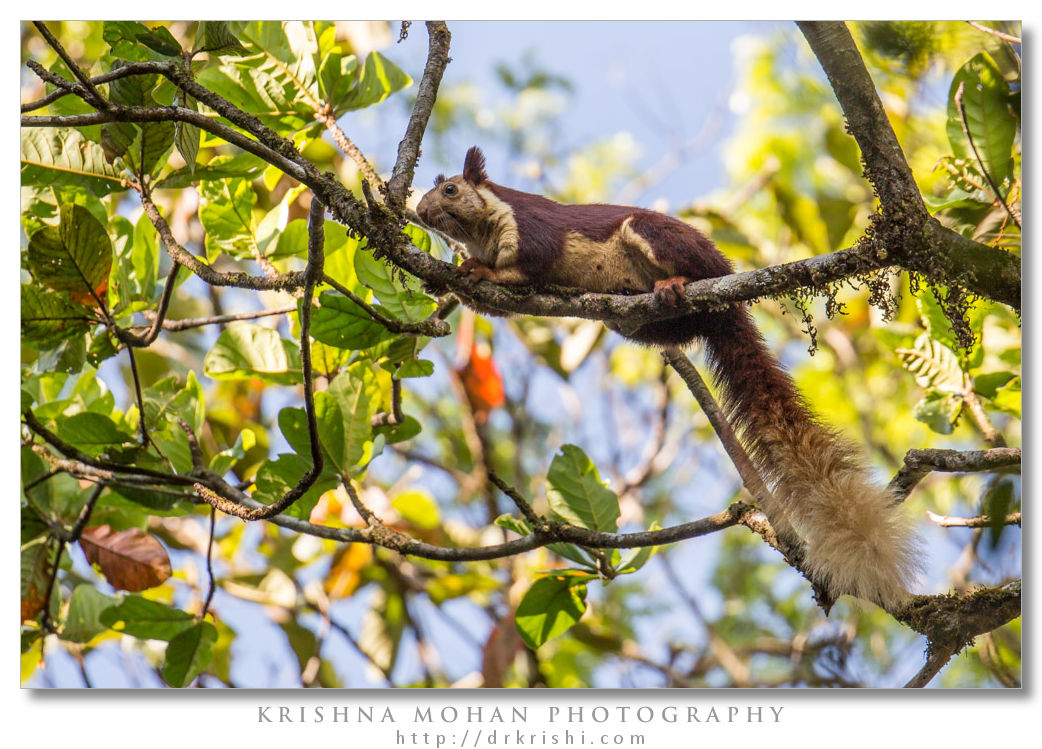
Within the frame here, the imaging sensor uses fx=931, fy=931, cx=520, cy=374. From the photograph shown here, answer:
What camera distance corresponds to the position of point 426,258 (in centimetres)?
231

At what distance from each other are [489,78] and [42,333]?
3373 mm

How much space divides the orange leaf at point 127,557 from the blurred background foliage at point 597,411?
0.36 feet

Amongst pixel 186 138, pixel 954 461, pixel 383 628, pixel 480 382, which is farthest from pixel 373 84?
pixel 383 628

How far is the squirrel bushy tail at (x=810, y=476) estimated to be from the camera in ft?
7.60

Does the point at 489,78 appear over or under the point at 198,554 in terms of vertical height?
over

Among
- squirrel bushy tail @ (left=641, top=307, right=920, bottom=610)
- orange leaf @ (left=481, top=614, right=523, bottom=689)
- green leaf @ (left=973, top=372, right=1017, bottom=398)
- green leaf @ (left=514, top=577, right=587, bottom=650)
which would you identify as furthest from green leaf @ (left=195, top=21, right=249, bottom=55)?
green leaf @ (left=973, top=372, right=1017, bottom=398)

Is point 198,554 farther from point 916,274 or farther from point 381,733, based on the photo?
point 916,274

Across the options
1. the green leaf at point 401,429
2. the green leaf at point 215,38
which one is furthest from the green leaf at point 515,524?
the green leaf at point 215,38

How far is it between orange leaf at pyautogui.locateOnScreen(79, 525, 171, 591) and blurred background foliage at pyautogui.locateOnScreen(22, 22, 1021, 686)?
11 centimetres

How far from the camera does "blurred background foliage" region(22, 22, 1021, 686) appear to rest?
2994mm

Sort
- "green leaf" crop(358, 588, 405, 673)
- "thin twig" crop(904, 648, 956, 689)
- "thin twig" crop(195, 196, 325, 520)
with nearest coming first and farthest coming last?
"thin twig" crop(195, 196, 325, 520) < "thin twig" crop(904, 648, 956, 689) < "green leaf" crop(358, 588, 405, 673)

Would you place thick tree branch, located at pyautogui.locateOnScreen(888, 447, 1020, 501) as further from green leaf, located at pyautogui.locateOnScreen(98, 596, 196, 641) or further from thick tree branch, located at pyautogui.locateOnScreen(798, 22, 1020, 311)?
green leaf, located at pyautogui.locateOnScreen(98, 596, 196, 641)

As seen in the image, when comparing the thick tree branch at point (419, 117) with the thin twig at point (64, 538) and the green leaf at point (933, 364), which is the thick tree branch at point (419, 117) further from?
the green leaf at point (933, 364)
